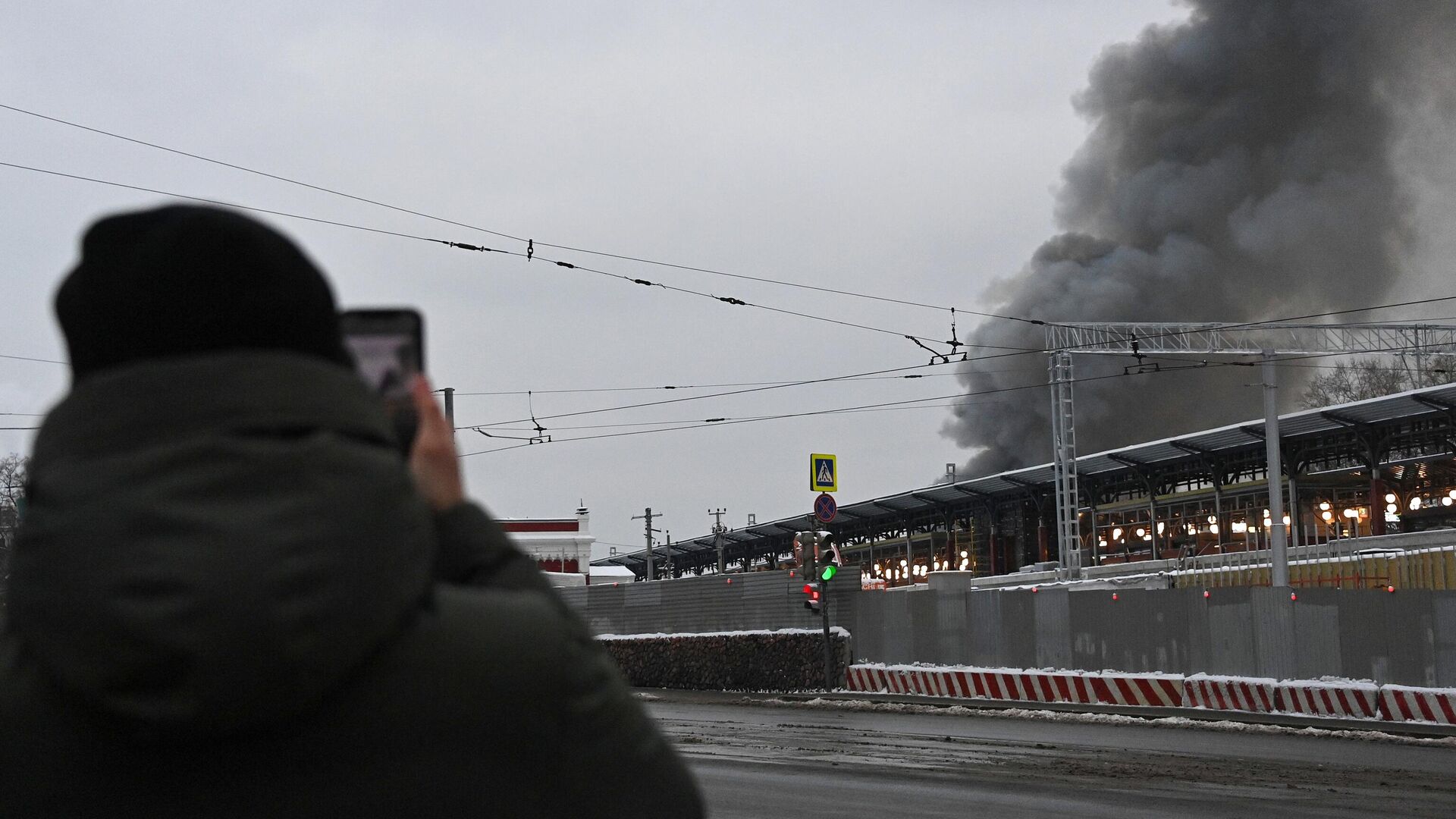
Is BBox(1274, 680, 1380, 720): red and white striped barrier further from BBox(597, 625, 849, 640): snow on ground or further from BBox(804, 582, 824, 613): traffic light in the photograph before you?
BBox(597, 625, 849, 640): snow on ground

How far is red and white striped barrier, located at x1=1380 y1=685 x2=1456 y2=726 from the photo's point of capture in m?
19.8

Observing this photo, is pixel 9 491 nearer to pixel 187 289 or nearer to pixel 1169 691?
pixel 1169 691

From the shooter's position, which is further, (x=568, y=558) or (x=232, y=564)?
(x=568, y=558)

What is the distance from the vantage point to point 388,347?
1.70 meters

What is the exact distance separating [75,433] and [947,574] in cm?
3285

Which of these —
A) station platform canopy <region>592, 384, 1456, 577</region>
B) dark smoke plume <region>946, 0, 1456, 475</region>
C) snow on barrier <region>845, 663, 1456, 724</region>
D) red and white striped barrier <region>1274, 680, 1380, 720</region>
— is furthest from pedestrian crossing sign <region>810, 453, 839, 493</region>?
dark smoke plume <region>946, 0, 1456, 475</region>

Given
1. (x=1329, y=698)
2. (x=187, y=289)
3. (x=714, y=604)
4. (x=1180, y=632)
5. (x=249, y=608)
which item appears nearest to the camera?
(x=249, y=608)

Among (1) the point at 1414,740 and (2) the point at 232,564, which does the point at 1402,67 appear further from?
(2) the point at 232,564

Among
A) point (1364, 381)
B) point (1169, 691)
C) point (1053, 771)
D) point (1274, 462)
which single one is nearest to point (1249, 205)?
point (1364, 381)

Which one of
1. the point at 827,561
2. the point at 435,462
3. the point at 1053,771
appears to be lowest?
the point at 1053,771

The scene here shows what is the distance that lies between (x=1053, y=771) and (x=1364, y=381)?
77313mm

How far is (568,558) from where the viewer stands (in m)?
81.1

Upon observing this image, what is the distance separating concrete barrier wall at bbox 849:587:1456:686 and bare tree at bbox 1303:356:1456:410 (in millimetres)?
56670

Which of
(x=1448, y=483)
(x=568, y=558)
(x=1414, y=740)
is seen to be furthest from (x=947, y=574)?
(x=568, y=558)
